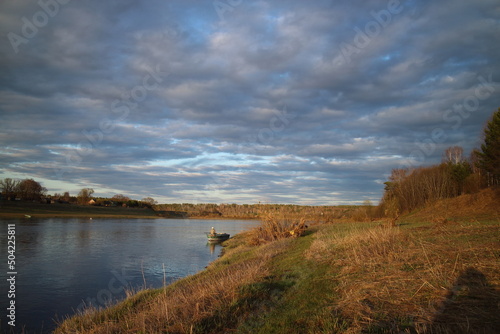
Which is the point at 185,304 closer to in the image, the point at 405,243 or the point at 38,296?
the point at 405,243

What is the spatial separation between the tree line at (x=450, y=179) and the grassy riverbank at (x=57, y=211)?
227 feet

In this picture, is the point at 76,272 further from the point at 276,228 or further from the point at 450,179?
the point at 450,179

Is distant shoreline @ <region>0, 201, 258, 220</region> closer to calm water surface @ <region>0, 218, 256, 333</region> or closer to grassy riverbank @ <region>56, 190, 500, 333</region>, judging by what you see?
calm water surface @ <region>0, 218, 256, 333</region>

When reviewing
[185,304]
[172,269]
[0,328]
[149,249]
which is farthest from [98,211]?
[185,304]

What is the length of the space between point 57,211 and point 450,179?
8680 centimetres

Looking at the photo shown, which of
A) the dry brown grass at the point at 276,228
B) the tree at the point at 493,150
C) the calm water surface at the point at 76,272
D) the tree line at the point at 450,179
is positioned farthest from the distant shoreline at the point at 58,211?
the tree at the point at 493,150

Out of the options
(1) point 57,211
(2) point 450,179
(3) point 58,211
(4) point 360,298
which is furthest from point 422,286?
(3) point 58,211

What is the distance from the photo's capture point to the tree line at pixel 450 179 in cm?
3162

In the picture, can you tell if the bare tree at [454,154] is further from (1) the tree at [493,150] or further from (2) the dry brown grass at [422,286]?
(2) the dry brown grass at [422,286]

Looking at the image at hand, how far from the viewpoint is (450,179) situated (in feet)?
126

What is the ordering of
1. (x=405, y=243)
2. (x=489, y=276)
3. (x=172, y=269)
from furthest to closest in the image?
(x=172, y=269) < (x=405, y=243) < (x=489, y=276)

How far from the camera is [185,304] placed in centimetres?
765

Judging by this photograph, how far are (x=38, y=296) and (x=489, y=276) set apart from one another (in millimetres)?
18018

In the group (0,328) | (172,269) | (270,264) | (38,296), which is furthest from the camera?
(172,269)
